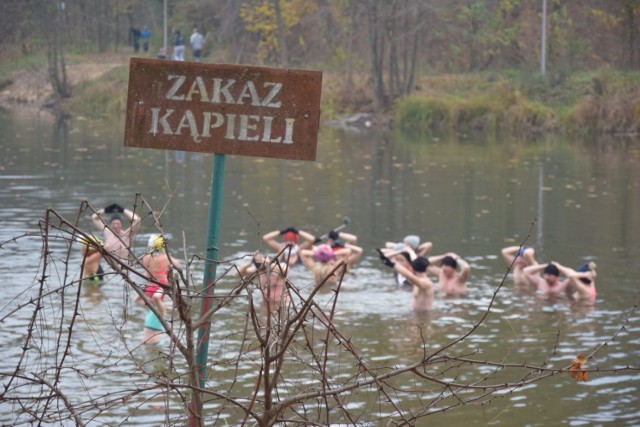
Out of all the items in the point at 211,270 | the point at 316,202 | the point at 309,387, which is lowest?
the point at 316,202

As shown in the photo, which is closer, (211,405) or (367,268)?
(211,405)

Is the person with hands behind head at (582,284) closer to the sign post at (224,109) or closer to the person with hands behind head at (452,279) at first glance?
the person with hands behind head at (452,279)

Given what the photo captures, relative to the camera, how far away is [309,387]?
215 inches

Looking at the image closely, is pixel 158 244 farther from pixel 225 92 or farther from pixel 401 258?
pixel 401 258

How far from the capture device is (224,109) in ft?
18.1

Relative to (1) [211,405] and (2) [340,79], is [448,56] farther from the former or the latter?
(1) [211,405]

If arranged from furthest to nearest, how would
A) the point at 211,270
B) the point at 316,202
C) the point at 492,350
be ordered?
1. the point at 316,202
2. the point at 492,350
3. the point at 211,270

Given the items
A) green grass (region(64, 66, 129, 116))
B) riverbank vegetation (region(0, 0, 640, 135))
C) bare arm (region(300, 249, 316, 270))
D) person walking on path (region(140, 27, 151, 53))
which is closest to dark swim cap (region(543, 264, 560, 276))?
bare arm (region(300, 249, 316, 270))

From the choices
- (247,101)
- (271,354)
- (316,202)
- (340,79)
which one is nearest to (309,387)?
(271,354)

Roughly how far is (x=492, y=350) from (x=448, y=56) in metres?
48.3

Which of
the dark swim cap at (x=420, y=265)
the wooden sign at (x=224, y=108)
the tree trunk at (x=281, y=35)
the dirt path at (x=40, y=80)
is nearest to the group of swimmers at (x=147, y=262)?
the wooden sign at (x=224, y=108)

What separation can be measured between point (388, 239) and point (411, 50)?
42224 millimetres

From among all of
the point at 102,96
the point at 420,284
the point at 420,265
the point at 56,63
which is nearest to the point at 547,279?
the point at 420,265


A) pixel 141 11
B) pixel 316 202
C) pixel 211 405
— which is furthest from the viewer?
pixel 141 11
